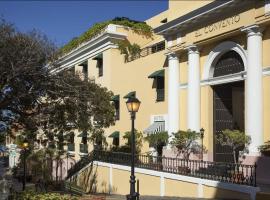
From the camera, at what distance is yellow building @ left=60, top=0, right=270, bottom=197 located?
1958 centimetres

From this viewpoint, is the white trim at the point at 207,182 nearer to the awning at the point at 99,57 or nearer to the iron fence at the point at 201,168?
the iron fence at the point at 201,168

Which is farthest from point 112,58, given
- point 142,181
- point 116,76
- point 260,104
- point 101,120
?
point 260,104

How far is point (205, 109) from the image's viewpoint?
23.8 meters

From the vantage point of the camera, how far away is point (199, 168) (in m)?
19.2

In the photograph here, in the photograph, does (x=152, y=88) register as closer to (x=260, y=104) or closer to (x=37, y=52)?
(x=260, y=104)

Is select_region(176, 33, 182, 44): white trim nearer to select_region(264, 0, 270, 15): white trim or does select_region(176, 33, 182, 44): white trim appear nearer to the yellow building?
the yellow building

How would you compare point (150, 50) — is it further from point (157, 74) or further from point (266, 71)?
point (266, 71)

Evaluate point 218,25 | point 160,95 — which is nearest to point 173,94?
point 160,95

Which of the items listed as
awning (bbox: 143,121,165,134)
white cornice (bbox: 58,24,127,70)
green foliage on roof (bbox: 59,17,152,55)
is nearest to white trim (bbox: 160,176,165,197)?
awning (bbox: 143,121,165,134)

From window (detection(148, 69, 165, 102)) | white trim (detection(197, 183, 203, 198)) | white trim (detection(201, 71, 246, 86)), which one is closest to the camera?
white trim (detection(197, 183, 203, 198))

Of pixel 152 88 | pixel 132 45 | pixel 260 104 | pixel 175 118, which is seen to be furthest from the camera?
pixel 132 45

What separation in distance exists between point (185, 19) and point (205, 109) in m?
4.96

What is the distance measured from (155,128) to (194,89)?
4804mm

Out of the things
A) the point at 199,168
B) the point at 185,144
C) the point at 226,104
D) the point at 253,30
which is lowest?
the point at 199,168
